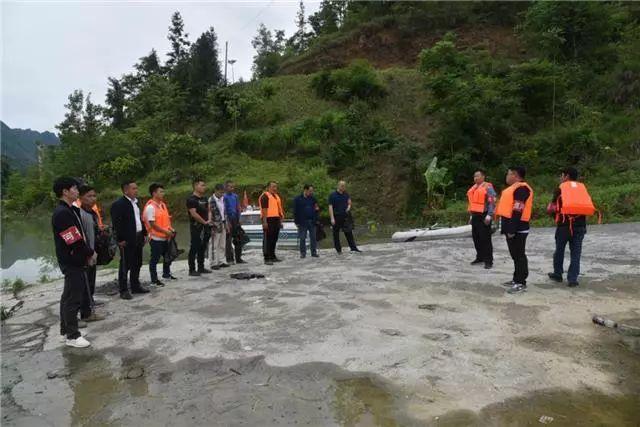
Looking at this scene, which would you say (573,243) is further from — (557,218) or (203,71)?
(203,71)

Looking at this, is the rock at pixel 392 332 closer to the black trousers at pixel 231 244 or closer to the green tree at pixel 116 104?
the black trousers at pixel 231 244

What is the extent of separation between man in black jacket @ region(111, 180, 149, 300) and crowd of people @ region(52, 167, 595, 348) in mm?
15

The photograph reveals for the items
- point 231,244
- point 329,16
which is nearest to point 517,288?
point 231,244

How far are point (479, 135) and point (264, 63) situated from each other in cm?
3032

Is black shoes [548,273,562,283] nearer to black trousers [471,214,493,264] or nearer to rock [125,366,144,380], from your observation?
black trousers [471,214,493,264]

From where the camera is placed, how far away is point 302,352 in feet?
16.6

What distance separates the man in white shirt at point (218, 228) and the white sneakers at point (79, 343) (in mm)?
4395

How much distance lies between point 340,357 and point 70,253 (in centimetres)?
319

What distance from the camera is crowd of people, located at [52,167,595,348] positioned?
5582 mm

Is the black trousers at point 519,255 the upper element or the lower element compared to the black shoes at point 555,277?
upper

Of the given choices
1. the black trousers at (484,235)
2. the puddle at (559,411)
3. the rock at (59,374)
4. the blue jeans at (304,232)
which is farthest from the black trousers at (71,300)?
the black trousers at (484,235)

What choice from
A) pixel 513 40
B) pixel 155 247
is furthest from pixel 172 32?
pixel 155 247

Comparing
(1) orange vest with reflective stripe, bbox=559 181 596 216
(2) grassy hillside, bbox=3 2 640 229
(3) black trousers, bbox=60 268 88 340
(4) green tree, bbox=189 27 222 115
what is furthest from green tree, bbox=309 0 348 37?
(3) black trousers, bbox=60 268 88 340

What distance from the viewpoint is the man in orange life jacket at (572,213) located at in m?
7.23
